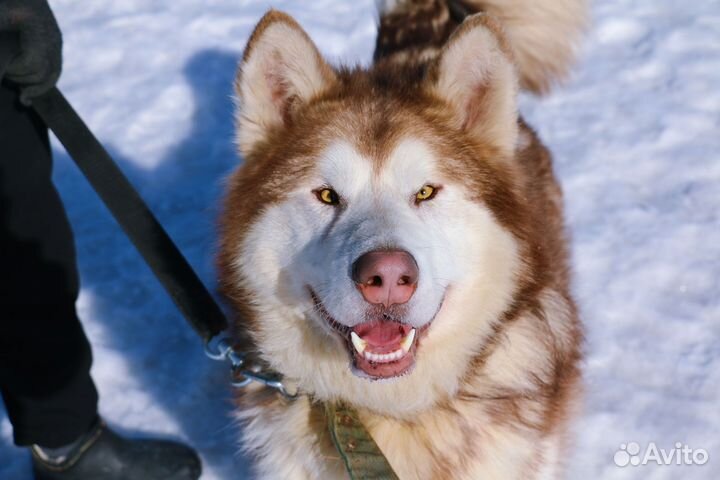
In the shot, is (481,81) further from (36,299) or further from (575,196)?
(575,196)

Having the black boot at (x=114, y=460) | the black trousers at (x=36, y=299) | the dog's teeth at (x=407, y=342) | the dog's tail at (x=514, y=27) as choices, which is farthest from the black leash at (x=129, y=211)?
the dog's tail at (x=514, y=27)

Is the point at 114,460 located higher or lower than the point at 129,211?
lower

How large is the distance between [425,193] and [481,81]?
1.19 feet

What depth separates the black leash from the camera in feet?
6.93

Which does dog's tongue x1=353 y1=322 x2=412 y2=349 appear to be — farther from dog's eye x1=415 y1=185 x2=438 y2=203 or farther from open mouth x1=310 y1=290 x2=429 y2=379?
dog's eye x1=415 y1=185 x2=438 y2=203

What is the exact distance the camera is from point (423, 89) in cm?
221

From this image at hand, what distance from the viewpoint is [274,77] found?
2199 mm

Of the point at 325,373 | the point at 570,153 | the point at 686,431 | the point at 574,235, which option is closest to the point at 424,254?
the point at 325,373

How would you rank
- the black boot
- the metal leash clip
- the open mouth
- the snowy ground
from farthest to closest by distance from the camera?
the snowy ground → the black boot → the metal leash clip → the open mouth

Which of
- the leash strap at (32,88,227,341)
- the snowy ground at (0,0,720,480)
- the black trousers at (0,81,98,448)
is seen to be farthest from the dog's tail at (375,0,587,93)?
the black trousers at (0,81,98,448)

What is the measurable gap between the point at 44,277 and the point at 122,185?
41cm

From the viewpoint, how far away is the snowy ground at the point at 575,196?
2861 millimetres

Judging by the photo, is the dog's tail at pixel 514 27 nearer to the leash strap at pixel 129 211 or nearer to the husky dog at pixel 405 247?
the husky dog at pixel 405 247

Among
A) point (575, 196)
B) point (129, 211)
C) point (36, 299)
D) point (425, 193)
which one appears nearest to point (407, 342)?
point (425, 193)
